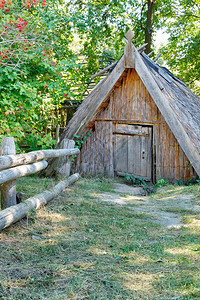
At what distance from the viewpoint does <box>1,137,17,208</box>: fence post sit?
4262mm

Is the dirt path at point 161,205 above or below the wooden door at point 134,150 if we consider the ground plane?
below

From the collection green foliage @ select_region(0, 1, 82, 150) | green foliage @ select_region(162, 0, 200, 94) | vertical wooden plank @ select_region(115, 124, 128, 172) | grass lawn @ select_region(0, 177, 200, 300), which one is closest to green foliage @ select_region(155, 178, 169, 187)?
vertical wooden plank @ select_region(115, 124, 128, 172)

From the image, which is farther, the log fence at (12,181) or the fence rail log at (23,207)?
the log fence at (12,181)

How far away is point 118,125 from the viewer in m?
9.59

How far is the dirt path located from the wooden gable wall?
2.02m

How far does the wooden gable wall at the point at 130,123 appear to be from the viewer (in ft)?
29.0

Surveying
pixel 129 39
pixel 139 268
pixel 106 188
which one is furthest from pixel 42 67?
pixel 139 268

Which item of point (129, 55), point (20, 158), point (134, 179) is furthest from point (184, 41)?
point (20, 158)

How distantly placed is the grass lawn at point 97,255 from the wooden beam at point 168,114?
2421 mm

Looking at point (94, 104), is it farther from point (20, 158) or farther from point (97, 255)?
point (97, 255)

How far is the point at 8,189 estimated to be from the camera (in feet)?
14.1

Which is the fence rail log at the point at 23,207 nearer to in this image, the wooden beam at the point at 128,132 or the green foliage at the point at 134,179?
the green foliage at the point at 134,179

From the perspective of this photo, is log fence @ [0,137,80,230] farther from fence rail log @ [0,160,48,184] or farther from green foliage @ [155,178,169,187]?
green foliage @ [155,178,169,187]

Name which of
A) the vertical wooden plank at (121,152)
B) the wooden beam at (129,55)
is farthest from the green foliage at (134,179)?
the wooden beam at (129,55)
